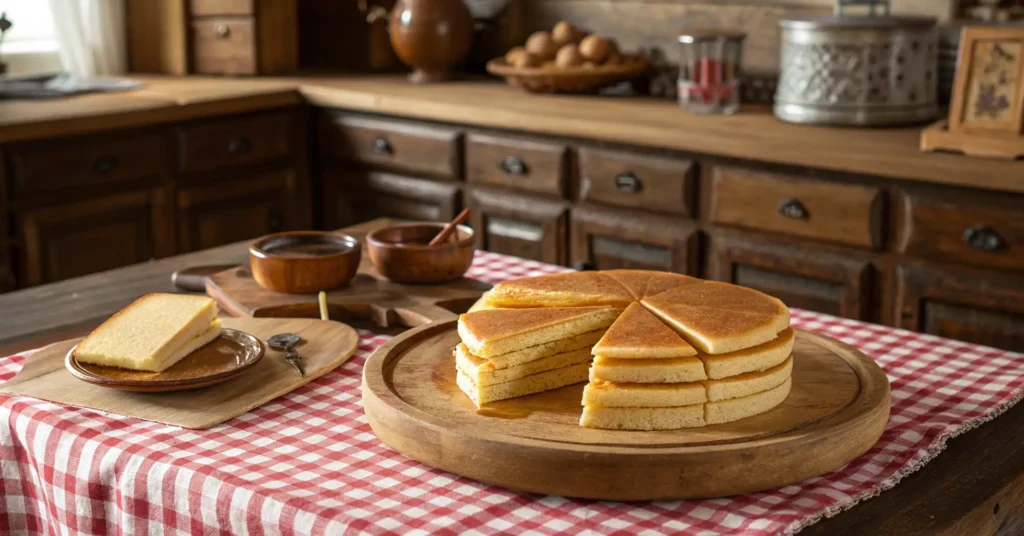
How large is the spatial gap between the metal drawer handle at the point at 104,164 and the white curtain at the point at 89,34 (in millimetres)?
767

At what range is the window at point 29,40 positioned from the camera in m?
3.73

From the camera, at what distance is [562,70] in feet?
10.9

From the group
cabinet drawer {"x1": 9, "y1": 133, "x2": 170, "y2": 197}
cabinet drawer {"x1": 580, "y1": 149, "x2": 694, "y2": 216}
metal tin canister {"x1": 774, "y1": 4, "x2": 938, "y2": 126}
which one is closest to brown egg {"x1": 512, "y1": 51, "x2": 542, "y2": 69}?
cabinet drawer {"x1": 580, "y1": 149, "x2": 694, "y2": 216}

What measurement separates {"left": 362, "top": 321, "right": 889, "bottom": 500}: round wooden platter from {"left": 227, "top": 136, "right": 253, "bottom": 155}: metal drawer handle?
7.63 feet

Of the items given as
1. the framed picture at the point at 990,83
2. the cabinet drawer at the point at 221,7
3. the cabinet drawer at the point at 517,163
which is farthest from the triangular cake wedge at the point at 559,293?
the cabinet drawer at the point at 221,7

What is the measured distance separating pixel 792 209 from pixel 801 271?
14 centimetres

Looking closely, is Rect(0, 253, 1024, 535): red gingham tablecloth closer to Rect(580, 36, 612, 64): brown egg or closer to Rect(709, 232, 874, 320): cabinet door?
Rect(709, 232, 874, 320): cabinet door

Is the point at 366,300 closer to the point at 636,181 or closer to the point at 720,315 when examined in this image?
the point at 720,315

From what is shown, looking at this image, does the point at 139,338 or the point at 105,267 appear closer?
the point at 139,338

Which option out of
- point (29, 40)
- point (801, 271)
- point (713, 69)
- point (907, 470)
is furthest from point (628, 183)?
point (29, 40)

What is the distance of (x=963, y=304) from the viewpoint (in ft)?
8.13

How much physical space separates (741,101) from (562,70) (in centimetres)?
50

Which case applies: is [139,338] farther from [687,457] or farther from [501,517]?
[687,457]

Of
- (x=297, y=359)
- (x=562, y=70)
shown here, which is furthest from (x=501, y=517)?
(x=562, y=70)
